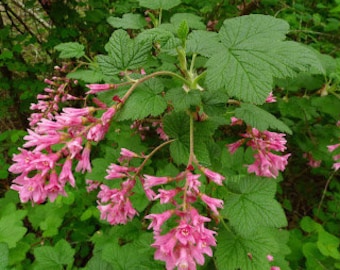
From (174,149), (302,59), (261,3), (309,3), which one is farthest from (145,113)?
(309,3)

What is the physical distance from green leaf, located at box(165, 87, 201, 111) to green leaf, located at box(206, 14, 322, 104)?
0.13 metres

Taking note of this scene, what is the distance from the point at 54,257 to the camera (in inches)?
86.0

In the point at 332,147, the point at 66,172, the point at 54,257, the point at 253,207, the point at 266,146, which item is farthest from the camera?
the point at 332,147

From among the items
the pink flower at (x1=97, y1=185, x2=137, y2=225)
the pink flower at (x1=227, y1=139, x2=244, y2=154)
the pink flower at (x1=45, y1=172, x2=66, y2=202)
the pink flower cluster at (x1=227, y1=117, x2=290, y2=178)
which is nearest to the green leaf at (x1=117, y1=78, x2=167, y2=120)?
the pink flower at (x1=45, y1=172, x2=66, y2=202)

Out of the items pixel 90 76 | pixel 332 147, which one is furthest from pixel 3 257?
pixel 332 147

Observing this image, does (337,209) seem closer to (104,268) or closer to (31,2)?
(104,268)

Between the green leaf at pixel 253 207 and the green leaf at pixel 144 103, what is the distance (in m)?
0.53

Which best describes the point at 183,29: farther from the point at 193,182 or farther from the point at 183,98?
the point at 193,182

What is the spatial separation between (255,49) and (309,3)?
11.8 feet

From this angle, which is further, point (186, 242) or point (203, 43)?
point (203, 43)

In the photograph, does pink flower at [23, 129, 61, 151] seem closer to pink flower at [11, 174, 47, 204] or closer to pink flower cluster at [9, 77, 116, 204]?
pink flower cluster at [9, 77, 116, 204]

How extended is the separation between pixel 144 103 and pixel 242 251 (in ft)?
2.68

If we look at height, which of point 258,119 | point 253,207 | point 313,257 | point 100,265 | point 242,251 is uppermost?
point 258,119

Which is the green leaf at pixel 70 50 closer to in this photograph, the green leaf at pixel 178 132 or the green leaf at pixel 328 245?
the green leaf at pixel 178 132
